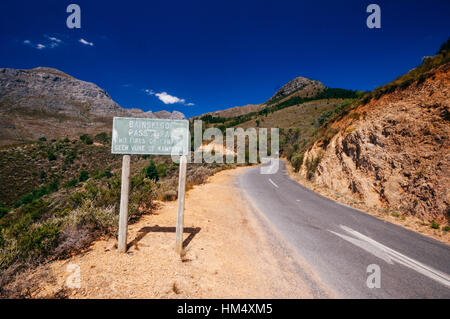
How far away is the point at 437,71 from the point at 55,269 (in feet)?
48.4

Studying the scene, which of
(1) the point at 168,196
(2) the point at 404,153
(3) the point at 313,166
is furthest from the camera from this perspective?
(3) the point at 313,166

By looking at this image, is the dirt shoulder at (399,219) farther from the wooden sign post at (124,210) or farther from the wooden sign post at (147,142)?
the wooden sign post at (124,210)

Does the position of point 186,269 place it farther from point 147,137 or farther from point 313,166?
point 313,166

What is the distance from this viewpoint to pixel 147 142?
398 cm

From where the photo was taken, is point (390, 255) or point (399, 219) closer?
point (390, 255)

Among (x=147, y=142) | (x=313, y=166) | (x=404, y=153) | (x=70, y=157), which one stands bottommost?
(x=313, y=166)

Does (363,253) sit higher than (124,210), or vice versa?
(124,210)

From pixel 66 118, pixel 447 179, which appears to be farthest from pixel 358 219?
pixel 66 118

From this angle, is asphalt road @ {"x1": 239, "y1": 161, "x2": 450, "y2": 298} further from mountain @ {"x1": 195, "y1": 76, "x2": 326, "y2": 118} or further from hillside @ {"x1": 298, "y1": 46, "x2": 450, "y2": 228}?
mountain @ {"x1": 195, "y1": 76, "x2": 326, "y2": 118}

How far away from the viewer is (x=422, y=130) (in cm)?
776

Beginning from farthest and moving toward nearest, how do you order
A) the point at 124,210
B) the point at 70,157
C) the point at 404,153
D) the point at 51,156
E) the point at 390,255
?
the point at 70,157 < the point at 51,156 < the point at 404,153 < the point at 390,255 < the point at 124,210

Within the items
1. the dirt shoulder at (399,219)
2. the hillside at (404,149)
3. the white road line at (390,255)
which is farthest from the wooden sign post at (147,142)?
the hillside at (404,149)

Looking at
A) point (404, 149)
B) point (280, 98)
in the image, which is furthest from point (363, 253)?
point (280, 98)

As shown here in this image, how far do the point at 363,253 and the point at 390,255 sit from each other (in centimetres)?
55
